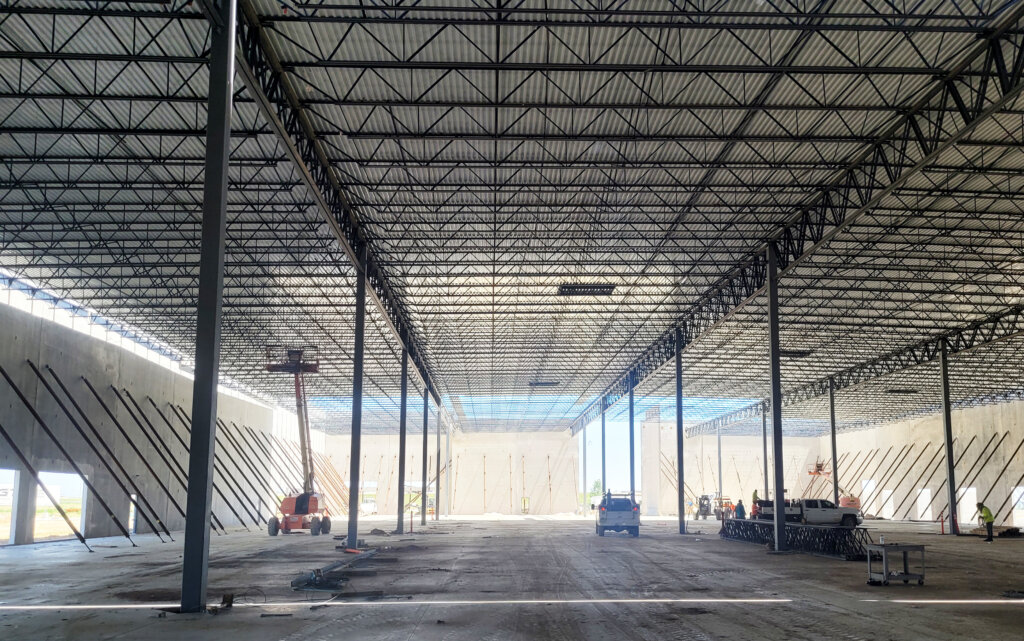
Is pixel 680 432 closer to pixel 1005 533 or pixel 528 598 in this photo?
pixel 1005 533

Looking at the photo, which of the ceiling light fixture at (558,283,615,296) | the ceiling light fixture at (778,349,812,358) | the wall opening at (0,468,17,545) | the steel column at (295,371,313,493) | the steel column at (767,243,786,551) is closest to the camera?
the steel column at (767,243,786,551)

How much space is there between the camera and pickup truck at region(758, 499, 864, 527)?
35906mm

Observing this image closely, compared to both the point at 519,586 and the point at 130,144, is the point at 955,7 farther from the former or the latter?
the point at 130,144

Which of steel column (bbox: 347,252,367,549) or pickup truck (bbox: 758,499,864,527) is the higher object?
steel column (bbox: 347,252,367,549)

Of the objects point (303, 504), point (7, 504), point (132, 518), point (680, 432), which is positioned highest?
point (680, 432)

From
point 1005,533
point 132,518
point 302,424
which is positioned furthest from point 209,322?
point 1005,533

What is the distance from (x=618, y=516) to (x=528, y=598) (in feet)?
80.9

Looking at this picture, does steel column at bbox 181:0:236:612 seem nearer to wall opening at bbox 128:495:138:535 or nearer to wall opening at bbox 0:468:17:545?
wall opening at bbox 0:468:17:545

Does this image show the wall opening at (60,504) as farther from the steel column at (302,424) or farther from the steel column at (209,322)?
the steel column at (209,322)

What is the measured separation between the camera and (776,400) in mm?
29016

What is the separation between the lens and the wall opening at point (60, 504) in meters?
32.8

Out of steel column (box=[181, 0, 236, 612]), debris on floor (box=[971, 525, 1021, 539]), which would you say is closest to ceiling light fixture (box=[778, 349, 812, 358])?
debris on floor (box=[971, 525, 1021, 539])

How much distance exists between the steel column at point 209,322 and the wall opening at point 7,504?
21545 mm

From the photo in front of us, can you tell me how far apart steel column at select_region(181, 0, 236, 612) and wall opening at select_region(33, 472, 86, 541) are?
22534mm
